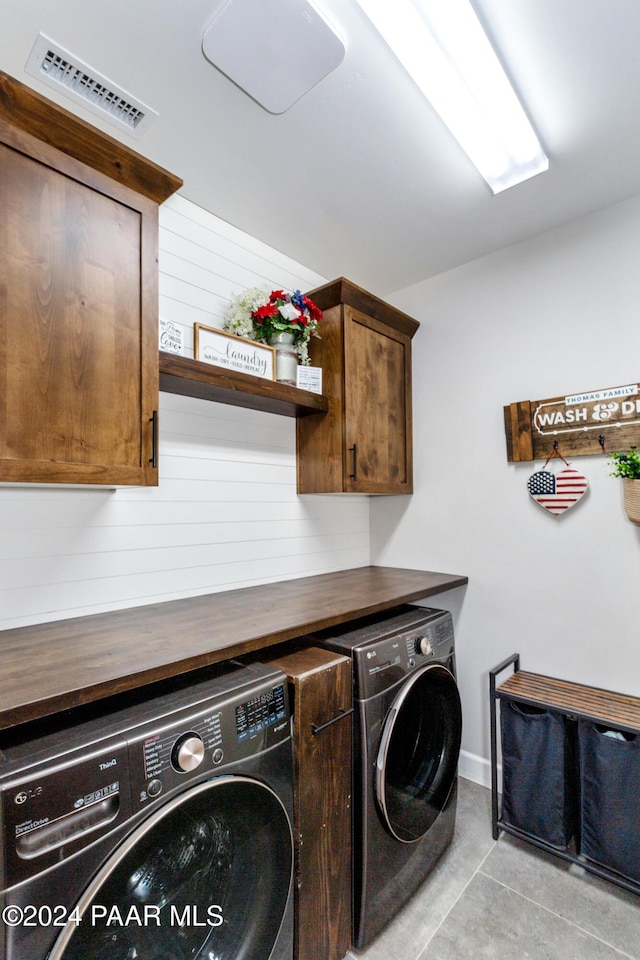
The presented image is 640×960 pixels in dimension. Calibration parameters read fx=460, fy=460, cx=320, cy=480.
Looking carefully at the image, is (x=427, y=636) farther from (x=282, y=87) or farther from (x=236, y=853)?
(x=282, y=87)

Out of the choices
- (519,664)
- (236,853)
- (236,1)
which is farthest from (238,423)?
(519,664)

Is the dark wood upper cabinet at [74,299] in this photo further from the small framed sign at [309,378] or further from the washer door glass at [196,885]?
the washer door glass at [196,885]

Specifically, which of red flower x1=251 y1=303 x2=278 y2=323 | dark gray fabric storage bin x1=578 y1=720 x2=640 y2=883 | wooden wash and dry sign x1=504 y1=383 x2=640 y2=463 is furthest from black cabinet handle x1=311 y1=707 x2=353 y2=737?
red flower x1=251 y1=303 x2=278 y2=323

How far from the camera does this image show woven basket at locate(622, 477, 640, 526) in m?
1.76

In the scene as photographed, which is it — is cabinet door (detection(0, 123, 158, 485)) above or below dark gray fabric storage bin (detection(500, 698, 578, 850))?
above

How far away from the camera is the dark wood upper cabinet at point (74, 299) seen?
117 centimetres

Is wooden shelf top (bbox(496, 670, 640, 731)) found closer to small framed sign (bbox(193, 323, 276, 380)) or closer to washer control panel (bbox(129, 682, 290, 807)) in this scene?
washer control panel (bbox(129, 682, 290, 807))

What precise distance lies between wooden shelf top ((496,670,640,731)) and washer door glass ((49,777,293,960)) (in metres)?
1.13

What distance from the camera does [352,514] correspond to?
2.69 m

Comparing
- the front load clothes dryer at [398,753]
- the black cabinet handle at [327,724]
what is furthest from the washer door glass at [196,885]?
the front load clothes dryer at [398,753]

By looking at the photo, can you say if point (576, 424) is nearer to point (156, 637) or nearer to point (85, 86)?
point (156, 637)

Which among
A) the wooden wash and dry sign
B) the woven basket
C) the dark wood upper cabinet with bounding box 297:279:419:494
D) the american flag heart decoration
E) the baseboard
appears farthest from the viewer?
the baseboard

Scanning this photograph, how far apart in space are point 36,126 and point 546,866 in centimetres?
297

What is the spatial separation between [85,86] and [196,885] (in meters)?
2.18
